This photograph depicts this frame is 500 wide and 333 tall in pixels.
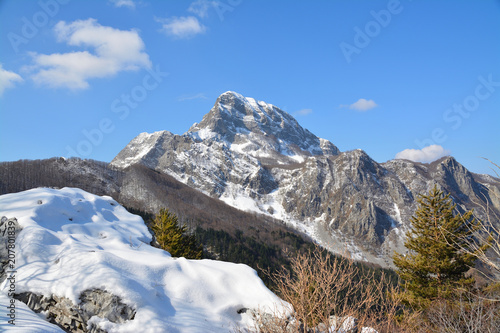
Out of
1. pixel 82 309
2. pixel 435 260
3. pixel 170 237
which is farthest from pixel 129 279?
pixel 170 237

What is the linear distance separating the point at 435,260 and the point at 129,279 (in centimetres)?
1643

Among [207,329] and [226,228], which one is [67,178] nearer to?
[226,228]

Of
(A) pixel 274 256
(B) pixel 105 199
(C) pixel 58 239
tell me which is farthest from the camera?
(A) pixel 274 256

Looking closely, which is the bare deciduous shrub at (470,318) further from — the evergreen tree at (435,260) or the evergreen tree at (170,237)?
the evergreen tree at (170,237)

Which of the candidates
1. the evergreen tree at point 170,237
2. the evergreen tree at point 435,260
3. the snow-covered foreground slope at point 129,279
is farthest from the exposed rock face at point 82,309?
the evergreen tree at point 170,237

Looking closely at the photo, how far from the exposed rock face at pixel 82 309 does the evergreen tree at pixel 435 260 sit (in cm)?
1487

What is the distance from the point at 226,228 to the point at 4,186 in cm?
8870

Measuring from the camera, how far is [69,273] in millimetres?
11750

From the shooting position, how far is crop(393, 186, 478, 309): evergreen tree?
15.9 meters

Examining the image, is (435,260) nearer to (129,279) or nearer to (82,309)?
(129,279)

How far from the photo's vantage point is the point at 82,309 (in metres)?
10.5

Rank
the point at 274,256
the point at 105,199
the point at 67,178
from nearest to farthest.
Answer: the point at 105,199 → the point at 274,256 → the point at 67,178

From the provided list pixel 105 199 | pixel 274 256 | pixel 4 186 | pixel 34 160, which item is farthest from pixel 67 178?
pixel 105 199

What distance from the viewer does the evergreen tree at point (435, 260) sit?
1593 cm
